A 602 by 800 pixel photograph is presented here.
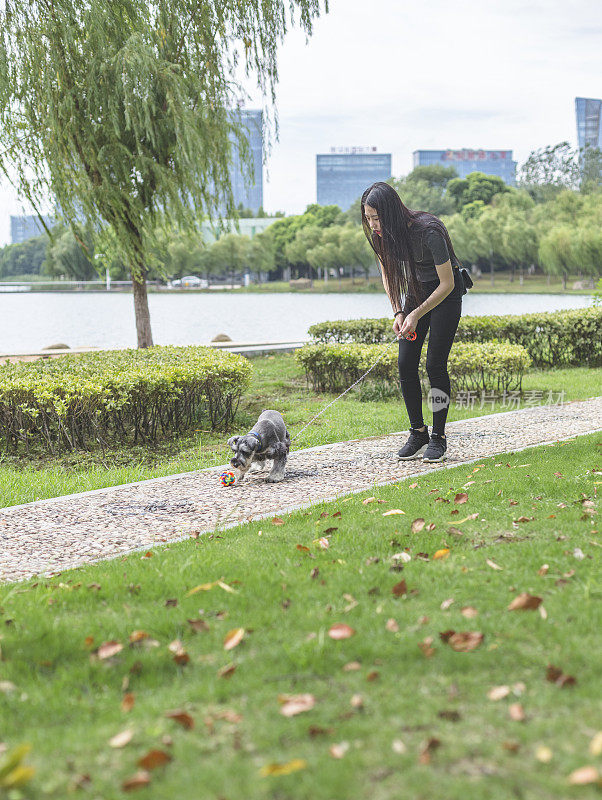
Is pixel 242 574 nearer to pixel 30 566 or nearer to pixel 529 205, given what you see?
pixel 30 566

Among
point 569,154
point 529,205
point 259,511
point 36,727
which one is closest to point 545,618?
point 36,727

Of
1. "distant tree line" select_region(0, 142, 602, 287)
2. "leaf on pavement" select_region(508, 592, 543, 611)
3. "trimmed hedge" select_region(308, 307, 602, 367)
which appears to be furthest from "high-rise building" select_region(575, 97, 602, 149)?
"leaf on pavement" select_region(508, 592, 543, 611)

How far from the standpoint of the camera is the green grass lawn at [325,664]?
170 centimetres

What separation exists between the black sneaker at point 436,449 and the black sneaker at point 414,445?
79 millimetres

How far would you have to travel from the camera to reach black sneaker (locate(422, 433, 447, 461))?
5199mm

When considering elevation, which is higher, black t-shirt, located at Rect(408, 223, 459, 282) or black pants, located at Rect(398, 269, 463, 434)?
black t-shirt, located at Rect(408, 223, 459, 282)

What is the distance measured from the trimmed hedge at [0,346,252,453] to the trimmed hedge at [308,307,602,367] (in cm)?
411

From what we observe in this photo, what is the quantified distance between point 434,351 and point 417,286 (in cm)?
49

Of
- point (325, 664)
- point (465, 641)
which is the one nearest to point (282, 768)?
point (325, 664)

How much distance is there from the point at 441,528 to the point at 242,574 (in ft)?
3.54

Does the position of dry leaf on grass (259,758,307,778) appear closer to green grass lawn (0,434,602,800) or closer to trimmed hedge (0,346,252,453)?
green grass lawn (0,434,602,800)

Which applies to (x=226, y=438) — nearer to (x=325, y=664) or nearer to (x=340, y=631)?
(x=340, y=631)

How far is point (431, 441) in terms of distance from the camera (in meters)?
5.34

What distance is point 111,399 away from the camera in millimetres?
6141
